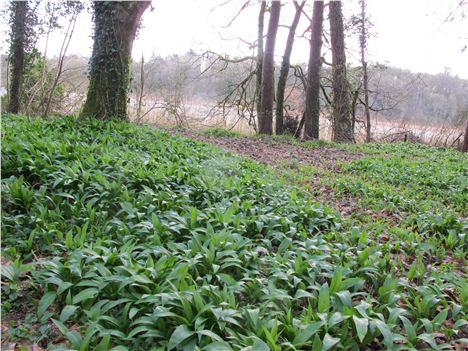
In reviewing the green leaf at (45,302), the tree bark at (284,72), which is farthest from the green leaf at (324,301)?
the tree bark at (284,72)

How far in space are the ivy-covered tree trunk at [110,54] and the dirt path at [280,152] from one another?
2519 millimetres

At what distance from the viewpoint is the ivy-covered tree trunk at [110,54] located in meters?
7.41

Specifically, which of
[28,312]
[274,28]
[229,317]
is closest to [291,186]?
[229,317]

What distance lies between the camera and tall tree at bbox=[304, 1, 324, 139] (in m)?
11.5

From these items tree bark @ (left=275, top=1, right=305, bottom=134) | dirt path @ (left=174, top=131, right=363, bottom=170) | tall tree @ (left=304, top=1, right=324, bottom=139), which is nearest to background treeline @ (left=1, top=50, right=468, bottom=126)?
tree bark @ (left=275, top=1, right=305, bottom=134)

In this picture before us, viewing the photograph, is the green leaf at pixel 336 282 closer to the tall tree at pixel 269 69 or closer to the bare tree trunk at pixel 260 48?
the tall tree at pixel 269 69

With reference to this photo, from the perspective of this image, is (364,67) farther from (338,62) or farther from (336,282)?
(336,282)

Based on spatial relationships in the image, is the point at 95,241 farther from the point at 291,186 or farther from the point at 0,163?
the point at 291,186

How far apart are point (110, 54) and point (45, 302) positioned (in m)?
6.10

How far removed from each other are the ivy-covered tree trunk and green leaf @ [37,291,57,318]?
18.8 feet

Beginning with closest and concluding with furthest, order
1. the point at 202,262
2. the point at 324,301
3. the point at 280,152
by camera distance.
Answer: the point at 324,301 < the point at 202,262 < the point at 280,152

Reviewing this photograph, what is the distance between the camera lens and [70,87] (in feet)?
40.7

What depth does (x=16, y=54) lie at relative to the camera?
10562 mm

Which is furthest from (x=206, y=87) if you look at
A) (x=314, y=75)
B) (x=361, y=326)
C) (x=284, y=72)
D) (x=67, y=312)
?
(x=361, y=326)
